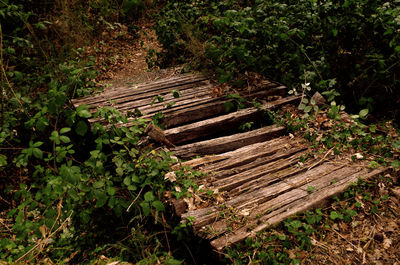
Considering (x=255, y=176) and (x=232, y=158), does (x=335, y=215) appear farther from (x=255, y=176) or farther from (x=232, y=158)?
(x=232, y=158)

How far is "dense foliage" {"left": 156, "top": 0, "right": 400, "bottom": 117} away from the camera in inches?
167

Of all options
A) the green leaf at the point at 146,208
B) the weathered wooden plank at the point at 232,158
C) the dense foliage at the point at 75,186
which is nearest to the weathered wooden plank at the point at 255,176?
the weathered wooden plank at the point at 232,158

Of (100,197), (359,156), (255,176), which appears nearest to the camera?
(100,197)

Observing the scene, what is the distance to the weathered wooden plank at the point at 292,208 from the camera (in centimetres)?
229

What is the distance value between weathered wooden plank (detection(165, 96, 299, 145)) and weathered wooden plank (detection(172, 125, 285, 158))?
25 cm

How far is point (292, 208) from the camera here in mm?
2521

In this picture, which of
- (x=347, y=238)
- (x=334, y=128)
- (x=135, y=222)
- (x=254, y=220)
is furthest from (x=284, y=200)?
(x=135, y=222)

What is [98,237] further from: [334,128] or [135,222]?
[334,128]

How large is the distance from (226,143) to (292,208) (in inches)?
48.5

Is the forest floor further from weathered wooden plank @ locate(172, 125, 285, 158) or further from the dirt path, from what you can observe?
the dirt path

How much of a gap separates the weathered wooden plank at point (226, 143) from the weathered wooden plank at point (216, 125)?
246 mm

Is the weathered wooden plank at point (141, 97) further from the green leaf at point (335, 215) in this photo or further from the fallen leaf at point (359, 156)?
the green leaf at point (335, 215)

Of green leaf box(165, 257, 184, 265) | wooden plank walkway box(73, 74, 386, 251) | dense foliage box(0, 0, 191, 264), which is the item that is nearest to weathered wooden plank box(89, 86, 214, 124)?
wooden plank walkway box(73, 74, 386, 251)

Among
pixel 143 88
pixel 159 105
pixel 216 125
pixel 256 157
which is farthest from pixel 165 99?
pixel 256 157
